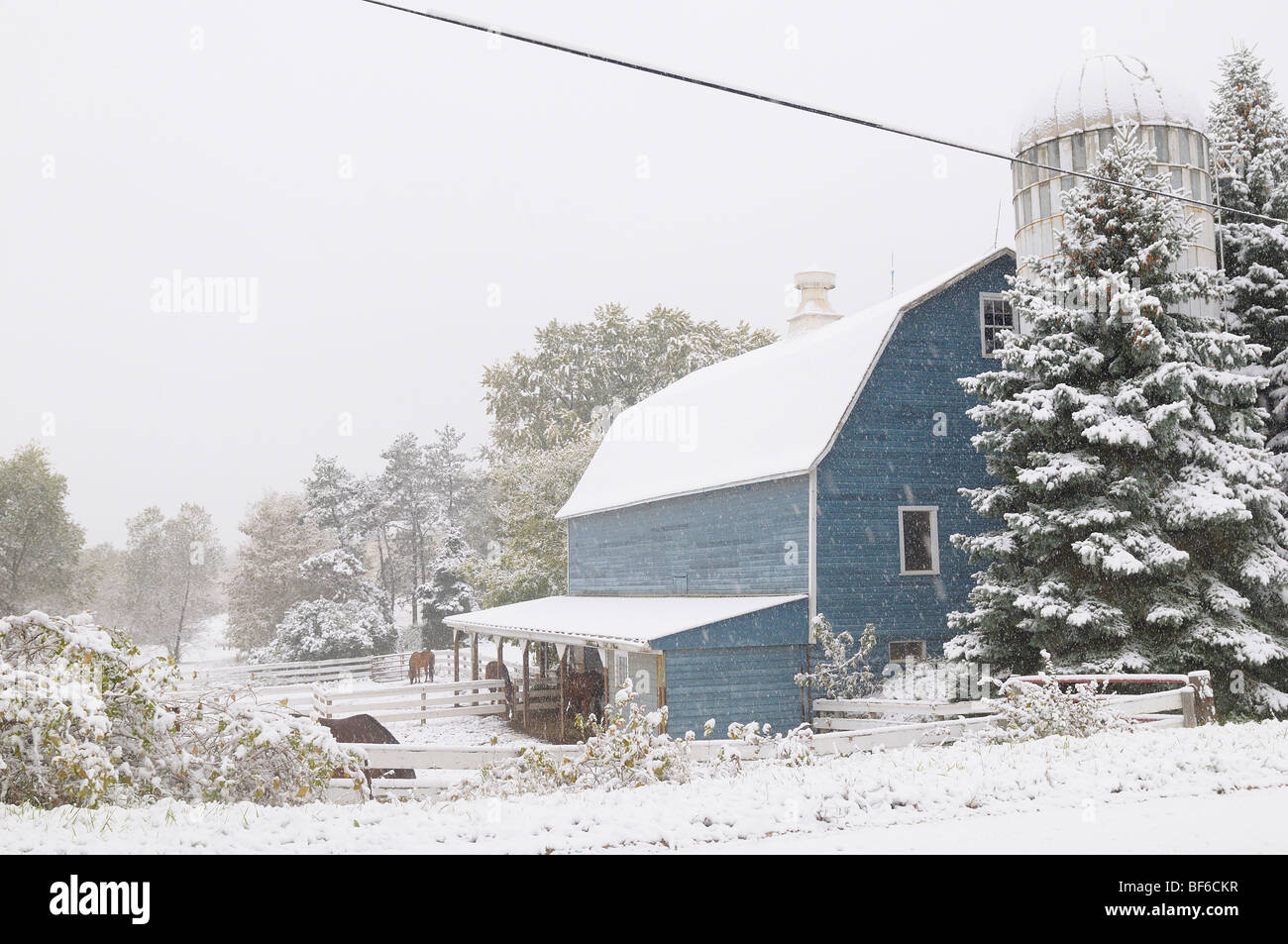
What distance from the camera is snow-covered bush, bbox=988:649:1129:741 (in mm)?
10242

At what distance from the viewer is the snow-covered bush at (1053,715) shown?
10.2m

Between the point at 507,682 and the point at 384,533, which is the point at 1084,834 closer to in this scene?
the point at 507,682

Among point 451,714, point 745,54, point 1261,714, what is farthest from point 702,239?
point 1261,714

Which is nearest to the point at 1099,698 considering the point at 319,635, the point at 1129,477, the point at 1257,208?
the point at 1129,477

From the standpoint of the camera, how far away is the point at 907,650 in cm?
1869

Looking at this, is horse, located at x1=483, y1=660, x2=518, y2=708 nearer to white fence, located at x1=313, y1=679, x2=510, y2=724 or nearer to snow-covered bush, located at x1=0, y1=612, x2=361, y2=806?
A: white fence, located at x1=313, y1=679, x2=510, y2=724

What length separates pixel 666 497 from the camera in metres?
23.6

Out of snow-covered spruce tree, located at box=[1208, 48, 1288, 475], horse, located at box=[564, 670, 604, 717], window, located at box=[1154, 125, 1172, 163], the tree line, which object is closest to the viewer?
window, located at box=[1154, 125, 1172, 163]

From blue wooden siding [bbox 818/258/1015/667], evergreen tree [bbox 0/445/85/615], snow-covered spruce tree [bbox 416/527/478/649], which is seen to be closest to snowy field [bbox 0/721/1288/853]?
blue wooden siding [bbox 818/258/1015/667]

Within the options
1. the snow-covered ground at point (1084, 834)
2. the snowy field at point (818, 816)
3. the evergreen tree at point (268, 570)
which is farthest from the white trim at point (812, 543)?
the evergreen tree at point (268, 570)

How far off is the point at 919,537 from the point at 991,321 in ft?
14.5

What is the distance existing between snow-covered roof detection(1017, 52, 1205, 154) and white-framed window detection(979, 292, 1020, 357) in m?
2.99

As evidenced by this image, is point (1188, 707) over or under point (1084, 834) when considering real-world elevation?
over

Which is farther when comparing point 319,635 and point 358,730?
point 319,635
